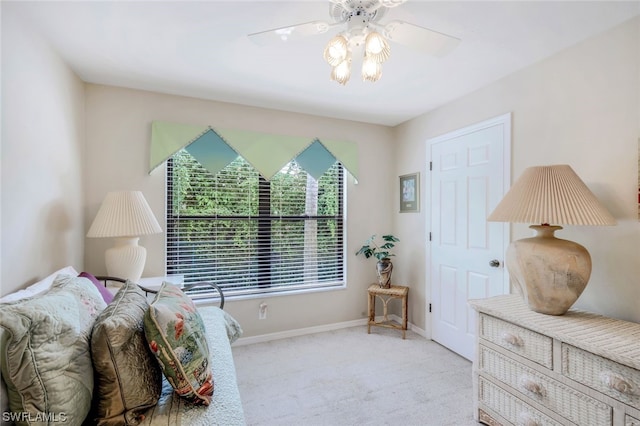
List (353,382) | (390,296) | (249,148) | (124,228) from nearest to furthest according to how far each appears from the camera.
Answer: (124,228), (353,382), (249,148), (390,296)

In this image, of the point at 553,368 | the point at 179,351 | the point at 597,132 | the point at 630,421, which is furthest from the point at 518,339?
the point at 179,351

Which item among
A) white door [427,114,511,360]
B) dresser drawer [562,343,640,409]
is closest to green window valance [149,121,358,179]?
white door [427,114,511,360]

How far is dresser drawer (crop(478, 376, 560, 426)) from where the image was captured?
1567 mm

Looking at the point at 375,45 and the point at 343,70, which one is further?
the point at 343,70

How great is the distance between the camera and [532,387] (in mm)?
1582

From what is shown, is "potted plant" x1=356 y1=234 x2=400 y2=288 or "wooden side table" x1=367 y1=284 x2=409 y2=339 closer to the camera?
"wooden side table" x1=367 y1=284 x2=409 y2=339

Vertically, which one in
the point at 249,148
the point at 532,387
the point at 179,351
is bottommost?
the point at 532,387

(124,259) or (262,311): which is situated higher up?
(124,259)

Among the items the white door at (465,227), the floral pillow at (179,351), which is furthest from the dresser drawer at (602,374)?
the floral pillow at (179,351)

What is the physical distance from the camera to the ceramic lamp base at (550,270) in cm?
160

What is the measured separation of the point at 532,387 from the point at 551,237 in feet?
2.72

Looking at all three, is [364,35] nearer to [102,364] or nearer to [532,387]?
[102,364]

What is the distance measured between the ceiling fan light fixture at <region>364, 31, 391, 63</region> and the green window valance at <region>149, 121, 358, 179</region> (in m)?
1.83

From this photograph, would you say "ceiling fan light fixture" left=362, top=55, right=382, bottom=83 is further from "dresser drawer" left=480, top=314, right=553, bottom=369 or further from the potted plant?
the potted plant
